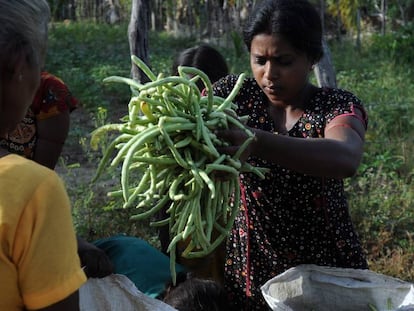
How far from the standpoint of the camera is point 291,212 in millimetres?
2264

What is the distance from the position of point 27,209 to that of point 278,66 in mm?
1213

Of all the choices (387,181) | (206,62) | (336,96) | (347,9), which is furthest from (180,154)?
(347,9)

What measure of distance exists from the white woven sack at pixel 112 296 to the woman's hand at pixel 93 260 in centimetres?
5

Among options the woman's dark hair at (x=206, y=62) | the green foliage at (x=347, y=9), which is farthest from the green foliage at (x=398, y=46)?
the woman's dark hair at (x=206, y=62)

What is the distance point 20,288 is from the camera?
1136 mm

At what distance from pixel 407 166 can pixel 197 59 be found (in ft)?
7.10

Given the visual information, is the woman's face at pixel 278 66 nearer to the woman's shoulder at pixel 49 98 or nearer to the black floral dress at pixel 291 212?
the black floral dress at pixel 291 212

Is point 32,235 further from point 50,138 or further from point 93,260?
point 50,138

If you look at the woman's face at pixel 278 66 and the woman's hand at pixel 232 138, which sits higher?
the woman's face at pixel 278 66

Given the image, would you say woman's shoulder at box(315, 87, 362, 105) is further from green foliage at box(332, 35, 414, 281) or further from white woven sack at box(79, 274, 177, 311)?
green foliage at box(332, 35, 414, 281)

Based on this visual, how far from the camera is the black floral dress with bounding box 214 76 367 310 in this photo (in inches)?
87.0

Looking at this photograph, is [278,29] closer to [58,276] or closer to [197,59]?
[58,276]

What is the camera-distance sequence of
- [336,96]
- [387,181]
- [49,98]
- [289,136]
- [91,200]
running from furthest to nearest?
[387,181] → [91,200] → [49,98] → [336,96] → [289,136]

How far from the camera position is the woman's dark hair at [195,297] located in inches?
A: 94.0
